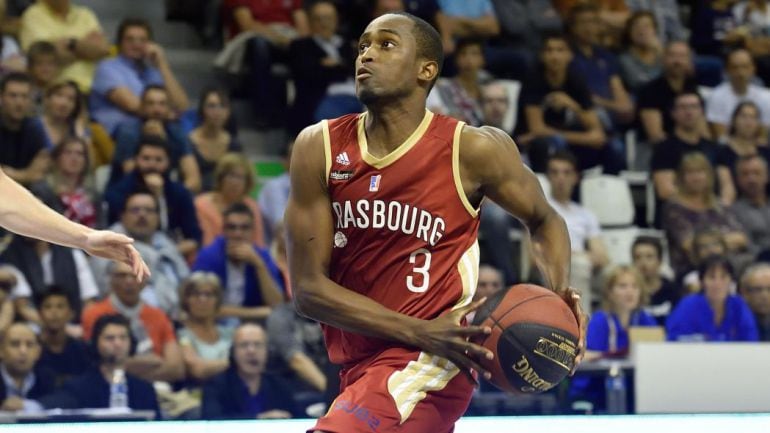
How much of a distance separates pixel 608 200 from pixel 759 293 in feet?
5.62

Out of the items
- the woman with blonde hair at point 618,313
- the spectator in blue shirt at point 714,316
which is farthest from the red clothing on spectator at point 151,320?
the spectator in blue shirt at point 714,316

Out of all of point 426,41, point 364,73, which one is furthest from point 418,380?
point 426,41

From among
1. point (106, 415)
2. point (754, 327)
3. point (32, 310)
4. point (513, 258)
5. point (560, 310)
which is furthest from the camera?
point (513, 258)

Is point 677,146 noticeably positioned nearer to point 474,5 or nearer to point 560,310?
point 474,5

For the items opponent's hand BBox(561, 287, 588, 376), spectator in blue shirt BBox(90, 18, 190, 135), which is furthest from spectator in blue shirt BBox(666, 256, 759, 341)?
opponent's hand BBox(561, 287, 588, 376)

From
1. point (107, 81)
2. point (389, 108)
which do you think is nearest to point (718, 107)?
point (107, 81)

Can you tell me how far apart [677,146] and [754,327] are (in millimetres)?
2356

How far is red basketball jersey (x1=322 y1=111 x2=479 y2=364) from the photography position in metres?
4.45

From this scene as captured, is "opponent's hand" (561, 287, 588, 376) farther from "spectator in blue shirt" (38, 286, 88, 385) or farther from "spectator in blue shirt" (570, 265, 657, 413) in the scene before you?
"spectator in blue shirt" (38, 286, 88, 385)

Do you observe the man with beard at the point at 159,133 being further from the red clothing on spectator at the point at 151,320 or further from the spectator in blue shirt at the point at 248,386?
the spectator in blue shirt at the point at 248,386

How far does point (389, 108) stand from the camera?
4.52m

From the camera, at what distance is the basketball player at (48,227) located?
13.0ft

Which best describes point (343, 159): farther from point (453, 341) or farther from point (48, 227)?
point (48, 227)

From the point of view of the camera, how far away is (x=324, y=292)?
4.43 meters
